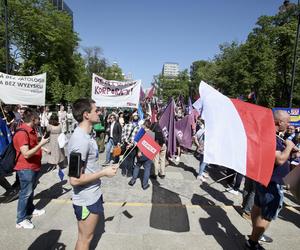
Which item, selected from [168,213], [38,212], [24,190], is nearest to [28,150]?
[24,190]

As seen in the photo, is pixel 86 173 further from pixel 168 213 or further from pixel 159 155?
pixel 159 155

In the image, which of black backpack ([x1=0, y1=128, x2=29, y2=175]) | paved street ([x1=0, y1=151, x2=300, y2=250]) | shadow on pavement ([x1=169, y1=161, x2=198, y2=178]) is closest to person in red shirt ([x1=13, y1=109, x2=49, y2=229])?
paved street ([x1=0, y1=151, x2=300, y2=250])

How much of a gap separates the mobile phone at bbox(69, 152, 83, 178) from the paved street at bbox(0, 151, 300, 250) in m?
1.75

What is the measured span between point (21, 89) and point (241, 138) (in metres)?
8.16

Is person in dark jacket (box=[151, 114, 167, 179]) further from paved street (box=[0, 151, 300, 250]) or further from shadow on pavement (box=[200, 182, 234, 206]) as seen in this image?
shadow on pavement (box=[200, 182, 234, 206])

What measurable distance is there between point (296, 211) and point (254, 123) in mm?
3270

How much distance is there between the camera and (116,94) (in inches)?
430

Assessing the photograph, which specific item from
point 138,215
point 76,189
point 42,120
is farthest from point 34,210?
point 42,120

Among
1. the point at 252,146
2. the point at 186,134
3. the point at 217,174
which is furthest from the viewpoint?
the point at 186,134

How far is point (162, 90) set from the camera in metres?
59.2

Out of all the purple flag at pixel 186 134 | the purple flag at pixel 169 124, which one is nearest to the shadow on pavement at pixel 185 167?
the purple flag at pixel 186 134

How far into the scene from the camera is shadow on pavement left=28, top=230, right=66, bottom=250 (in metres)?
3.79

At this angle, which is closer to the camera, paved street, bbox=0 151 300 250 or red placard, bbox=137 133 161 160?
paved street, bbox=0 151 300 250

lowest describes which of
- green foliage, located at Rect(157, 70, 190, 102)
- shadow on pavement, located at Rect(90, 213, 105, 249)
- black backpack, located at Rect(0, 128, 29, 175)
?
shadow on pavement, located at Rect(90, 213, 105, 249)
